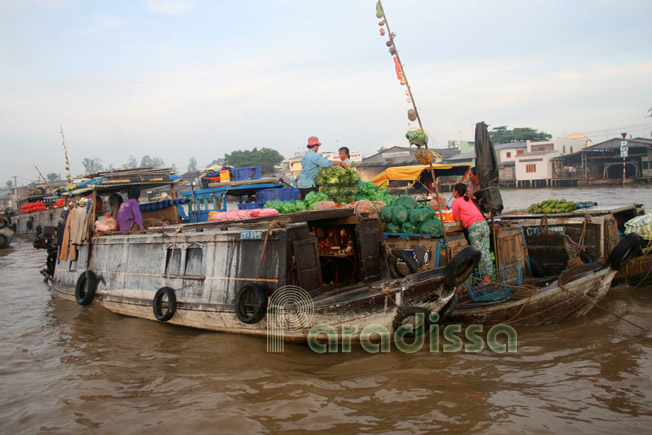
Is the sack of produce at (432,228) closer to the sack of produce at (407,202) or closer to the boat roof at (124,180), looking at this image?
the sack of produce at (407,202)

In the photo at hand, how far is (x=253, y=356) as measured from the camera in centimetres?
558

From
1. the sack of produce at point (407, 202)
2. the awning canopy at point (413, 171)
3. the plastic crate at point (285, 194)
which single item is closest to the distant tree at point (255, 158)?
the awning canopy at point (413, 171)

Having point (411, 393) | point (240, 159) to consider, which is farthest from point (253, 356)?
point (240, 159)

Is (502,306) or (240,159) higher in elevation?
(240,159)

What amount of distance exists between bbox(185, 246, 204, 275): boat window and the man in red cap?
3.33 meters

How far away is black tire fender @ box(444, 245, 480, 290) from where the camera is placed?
509cm

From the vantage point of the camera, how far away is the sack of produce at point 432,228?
267 inches

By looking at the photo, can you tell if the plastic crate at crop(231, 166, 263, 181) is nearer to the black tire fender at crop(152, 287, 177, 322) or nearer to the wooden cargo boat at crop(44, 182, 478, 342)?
the wooden cargo boat at crop(44, 182, 478, 342)

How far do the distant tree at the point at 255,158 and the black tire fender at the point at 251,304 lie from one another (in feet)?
147

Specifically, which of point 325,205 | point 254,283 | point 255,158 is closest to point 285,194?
point 325,205

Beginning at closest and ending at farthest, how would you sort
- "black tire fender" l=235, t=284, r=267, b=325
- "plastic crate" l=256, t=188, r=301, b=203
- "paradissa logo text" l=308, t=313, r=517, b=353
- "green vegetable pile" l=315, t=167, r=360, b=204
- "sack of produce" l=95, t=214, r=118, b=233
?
"paradissa logo text" l=308, t=313, r=517, b=353 < "black tire fender" l=235, t=284, r=267, b=325 < "sack of produce" l=95, t=214, r=118, b=233 < "green vegetable pile" l=315, t=167, r=360, b=204 < "plastic crate" l=256, t=188, r=301, b=203

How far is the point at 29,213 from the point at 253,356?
26.3 m

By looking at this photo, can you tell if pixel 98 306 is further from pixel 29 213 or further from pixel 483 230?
pixel 29 213

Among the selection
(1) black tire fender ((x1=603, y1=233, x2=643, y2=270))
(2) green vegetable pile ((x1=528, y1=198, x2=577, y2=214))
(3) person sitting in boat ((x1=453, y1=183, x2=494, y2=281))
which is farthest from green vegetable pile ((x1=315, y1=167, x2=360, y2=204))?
(1) black tire fender ((x1=603, y1=233, x2=643, y2=270))
